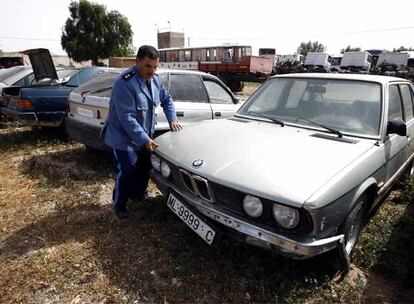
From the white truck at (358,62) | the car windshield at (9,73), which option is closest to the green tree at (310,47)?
the white truck at (358,62)

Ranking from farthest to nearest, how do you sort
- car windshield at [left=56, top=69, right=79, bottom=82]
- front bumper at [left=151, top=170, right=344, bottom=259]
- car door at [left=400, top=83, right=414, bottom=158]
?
car windshield at [left=56, top=69, right=79, bottom=82], car door at [left=400, top=83, right=414, bottom=158], front bumper at [left=151, top=170, right=344, bottom=259]

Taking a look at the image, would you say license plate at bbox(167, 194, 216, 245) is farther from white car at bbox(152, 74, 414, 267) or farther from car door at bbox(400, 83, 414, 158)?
car door at bbox(400, 83, 414, 158)

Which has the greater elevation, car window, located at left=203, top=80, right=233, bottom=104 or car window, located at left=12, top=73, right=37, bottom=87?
car window, located at left=203, top=80, right=233, bottom=104

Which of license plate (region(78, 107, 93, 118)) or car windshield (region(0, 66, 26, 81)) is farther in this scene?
car windshield (region(0, 66, 26, 81))

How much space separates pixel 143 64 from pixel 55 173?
271 centimetres

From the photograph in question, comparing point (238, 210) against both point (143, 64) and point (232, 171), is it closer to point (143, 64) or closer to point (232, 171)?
point (232, 171)

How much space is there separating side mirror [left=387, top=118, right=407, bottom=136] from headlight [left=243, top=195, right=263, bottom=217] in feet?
5.39

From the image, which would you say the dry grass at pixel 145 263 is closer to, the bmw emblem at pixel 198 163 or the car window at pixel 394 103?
the bmw emblem at pixel 198 163

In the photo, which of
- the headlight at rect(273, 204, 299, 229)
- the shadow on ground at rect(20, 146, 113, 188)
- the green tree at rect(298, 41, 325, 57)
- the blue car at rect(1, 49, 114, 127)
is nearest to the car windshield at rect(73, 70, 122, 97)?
the blue car at rect(1, 49, 114, 127)

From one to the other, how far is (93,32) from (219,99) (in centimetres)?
3609

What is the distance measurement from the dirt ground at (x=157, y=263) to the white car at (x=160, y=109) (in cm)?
116

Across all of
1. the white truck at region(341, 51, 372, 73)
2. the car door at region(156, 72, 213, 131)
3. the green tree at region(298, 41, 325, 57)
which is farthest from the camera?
the green tree at region(298, 41, 325, 57)

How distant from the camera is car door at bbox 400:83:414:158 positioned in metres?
3.98

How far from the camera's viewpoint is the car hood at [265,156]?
89.0 inches
